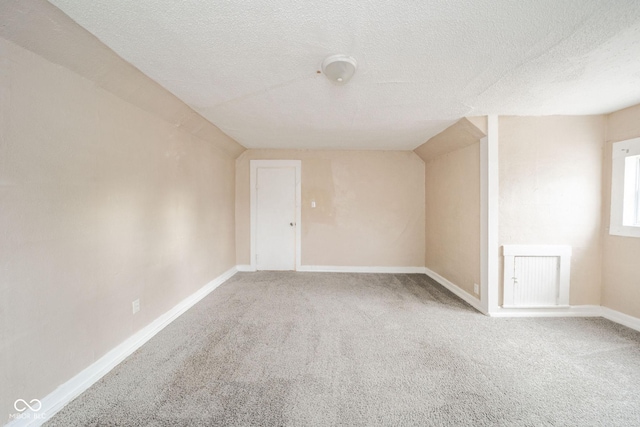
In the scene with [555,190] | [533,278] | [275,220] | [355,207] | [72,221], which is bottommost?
[533,278]

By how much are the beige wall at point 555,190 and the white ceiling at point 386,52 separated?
9.3 inches

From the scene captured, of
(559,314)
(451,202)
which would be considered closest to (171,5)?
(451,202)

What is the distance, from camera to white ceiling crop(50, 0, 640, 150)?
118cm

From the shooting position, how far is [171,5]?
3.75 feet

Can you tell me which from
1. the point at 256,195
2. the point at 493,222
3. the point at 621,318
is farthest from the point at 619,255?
the point at 256,195

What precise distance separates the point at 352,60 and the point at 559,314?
347 cm

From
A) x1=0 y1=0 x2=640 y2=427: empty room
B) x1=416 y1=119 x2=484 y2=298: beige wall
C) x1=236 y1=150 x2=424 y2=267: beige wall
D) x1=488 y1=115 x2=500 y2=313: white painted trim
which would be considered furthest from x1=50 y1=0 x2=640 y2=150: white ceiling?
x1=236 y1=150 x2=424 y2=267: beige wall

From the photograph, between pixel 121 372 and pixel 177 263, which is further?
pixel 177 263

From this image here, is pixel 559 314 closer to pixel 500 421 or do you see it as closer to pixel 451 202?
pixel 451 202

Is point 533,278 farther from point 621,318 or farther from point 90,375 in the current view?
point 90,375

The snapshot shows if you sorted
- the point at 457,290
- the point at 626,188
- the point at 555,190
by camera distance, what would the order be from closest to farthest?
1. the point at 626,188
2. the point at 555,190
3. the point at 457,290

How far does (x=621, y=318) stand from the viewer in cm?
241

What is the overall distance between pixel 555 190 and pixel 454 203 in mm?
1028

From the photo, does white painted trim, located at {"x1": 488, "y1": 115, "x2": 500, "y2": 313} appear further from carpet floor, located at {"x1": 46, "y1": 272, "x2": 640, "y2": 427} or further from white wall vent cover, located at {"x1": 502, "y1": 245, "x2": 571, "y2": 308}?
carpet floor, located at {"x1": 46, "y1": 272, "x2": 640, "y2": 427}
